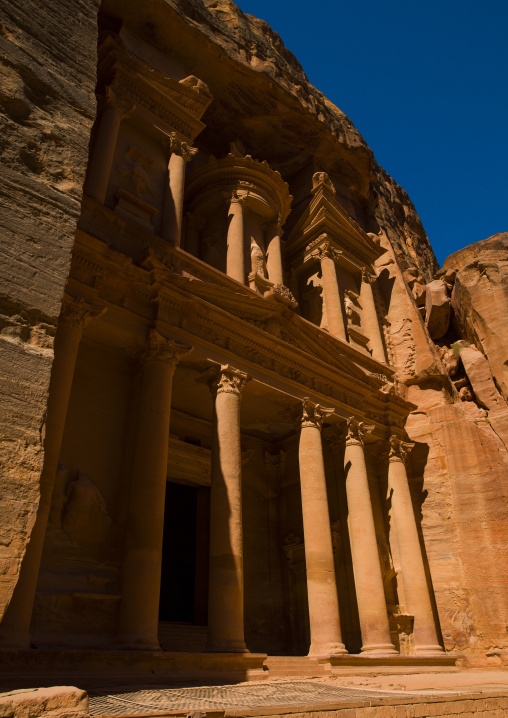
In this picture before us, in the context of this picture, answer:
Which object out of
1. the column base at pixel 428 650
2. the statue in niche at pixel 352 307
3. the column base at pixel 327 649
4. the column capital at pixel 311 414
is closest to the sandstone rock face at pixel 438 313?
the statue in niche at pixel 352 307

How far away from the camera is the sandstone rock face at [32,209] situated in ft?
9.63

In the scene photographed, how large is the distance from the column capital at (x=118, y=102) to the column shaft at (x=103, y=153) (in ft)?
0.15

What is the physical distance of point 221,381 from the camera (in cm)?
1152

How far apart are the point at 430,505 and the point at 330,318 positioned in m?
6.58

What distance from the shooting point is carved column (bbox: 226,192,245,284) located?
15.5 metres

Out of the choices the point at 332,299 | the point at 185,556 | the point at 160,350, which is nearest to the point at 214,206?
the point at 332,299

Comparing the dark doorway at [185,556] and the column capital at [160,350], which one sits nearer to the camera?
the column capital at [160,350]

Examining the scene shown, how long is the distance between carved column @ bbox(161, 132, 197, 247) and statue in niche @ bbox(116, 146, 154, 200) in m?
0.57

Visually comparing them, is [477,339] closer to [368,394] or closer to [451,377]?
[451,377]

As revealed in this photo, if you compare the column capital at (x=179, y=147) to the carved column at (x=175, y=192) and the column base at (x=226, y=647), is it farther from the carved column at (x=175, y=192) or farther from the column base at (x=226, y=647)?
the column base at (x=226, y=647)

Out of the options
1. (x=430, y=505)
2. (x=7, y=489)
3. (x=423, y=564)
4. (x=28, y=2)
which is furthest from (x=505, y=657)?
(x=28, y=2)

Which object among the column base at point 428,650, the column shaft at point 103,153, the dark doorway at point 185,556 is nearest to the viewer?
the column shaft at point 103,153

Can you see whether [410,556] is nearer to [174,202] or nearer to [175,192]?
[174,202]

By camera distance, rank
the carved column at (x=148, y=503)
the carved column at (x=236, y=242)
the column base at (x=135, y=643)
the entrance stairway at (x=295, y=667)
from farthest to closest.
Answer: the carved column at (x=236, y=242)
the entrance stairway at (x=295, y=667)
the carved column at (x=148, y=503)
the column base at (x=135, y=643)
